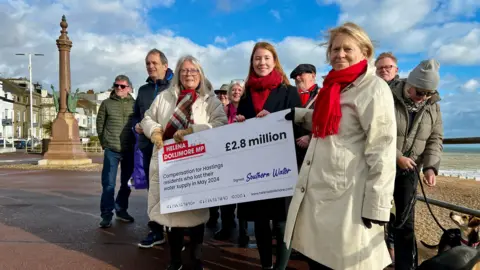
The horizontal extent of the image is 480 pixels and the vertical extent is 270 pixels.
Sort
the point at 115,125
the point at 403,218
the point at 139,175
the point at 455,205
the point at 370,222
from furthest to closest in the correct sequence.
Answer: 1. the point at 115,125
2. the point at 139,175
3. the point at 455,205
4. the point at 403,218
5. the point at 370,222

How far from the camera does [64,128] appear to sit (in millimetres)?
18797

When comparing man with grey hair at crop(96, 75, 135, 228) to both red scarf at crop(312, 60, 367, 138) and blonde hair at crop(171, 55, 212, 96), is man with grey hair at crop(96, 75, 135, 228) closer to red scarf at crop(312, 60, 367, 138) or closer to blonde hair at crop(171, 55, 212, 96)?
blonde hair at crop(171, 55, 212, 96)

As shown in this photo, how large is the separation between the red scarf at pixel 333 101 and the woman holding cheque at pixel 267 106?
938 mm

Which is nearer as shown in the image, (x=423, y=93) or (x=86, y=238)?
(x=423, y=93)

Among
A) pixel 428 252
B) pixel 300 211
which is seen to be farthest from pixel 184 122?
pixel 428 252

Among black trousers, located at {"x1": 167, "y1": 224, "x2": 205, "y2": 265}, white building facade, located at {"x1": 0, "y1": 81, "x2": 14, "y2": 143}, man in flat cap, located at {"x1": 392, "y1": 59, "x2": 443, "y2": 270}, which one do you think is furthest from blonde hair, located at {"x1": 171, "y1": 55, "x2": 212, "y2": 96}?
white building facade, located at {"x1": 0, "y1": 81, "x2": 14, "y2": 143}

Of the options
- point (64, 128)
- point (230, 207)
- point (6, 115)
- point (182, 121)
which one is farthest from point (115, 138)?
point (6, 115)

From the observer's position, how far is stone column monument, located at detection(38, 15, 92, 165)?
1858 cm

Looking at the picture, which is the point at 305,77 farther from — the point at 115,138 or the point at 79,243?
the point at 79,243

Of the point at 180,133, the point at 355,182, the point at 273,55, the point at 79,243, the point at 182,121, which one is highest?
the point at 273,55

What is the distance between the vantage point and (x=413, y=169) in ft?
10.3

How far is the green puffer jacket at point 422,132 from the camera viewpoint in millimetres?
3137

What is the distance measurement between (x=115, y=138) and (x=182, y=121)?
211cm

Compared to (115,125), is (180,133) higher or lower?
lower
